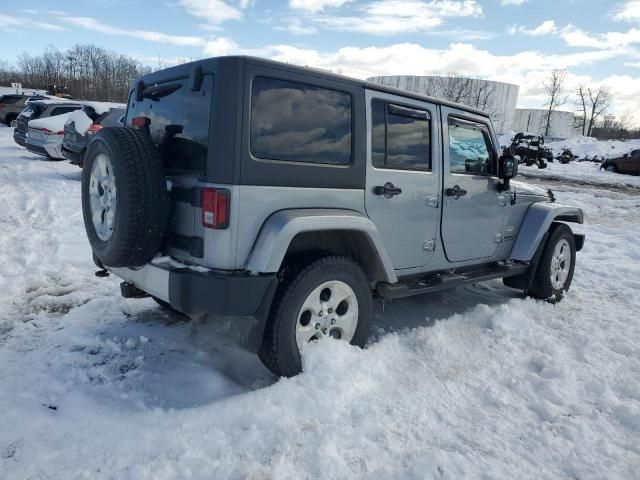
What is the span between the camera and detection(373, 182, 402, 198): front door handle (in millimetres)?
3403

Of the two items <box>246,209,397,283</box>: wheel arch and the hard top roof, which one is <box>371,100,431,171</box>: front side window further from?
<box>246,209,397,283</box>: wheel arch

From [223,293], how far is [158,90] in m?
1.66

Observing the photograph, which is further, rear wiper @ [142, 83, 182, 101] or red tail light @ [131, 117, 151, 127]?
red tail light @ [131, 117, 151, 127]

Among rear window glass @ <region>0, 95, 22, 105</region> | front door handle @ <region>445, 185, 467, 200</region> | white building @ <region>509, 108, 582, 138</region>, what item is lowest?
front door handle @ <region>445, 185, 467, 200</region>

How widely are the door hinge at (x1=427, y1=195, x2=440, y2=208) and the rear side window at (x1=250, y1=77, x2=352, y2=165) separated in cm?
91

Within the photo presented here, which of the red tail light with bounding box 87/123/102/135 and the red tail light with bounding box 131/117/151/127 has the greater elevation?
the red tail light with bounding box 131/117/151/127

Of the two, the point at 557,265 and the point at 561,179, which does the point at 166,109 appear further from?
the point at 561,179

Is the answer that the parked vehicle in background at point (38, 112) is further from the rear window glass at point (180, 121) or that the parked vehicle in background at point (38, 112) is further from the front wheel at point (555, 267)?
the front wheel at point (555, 267)

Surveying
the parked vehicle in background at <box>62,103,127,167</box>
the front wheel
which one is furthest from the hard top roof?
the parked vehicle in background at <box>62,103,127,167</box>

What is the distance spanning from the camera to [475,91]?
6569cm

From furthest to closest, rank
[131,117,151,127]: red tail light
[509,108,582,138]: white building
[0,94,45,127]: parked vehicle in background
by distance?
[509,108,582,138]: white building → [0,94,45,127]: parked vehicle in background → [131,117,151,127]: red tail light

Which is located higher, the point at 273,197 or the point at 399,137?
the point at 399,137

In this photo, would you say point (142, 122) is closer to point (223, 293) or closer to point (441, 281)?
point (223, 293)

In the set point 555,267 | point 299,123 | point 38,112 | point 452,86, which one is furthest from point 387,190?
point 452,86
